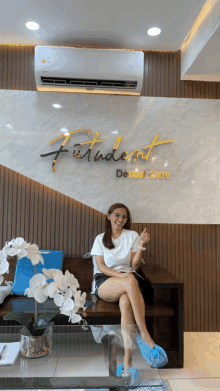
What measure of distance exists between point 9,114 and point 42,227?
1362 mm

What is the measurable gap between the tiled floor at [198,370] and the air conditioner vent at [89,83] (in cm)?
287

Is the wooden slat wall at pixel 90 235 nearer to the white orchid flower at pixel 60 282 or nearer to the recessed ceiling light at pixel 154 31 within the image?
the recessed ceiling light at pixel 154 31

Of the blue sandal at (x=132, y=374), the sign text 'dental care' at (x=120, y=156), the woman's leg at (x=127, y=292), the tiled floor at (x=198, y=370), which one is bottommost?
the tiled floor at (x=198, y=370)

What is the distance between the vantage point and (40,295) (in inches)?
55.9

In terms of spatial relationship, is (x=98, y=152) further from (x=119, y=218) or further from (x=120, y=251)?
(x=120, y=251)

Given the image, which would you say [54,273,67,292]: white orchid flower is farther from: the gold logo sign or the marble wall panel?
the gold logo sign

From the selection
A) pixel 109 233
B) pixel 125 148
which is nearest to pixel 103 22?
pixel 125 148

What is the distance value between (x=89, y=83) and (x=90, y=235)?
1736mm

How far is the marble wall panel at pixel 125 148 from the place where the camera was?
A: 3578 mm

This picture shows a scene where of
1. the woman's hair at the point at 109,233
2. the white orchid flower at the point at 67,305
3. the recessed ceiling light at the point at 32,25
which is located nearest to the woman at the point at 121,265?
→ the woman's hair at the point at 109,233

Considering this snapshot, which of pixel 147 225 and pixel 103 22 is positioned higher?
pixel 103 22

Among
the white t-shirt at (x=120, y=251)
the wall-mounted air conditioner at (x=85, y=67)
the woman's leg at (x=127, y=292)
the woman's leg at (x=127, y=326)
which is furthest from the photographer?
the wall-mounted air conditioner at (x=85, y=67)

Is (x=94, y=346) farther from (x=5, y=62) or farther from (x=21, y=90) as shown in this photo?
(x=5, y=62)

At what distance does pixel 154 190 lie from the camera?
364cm
